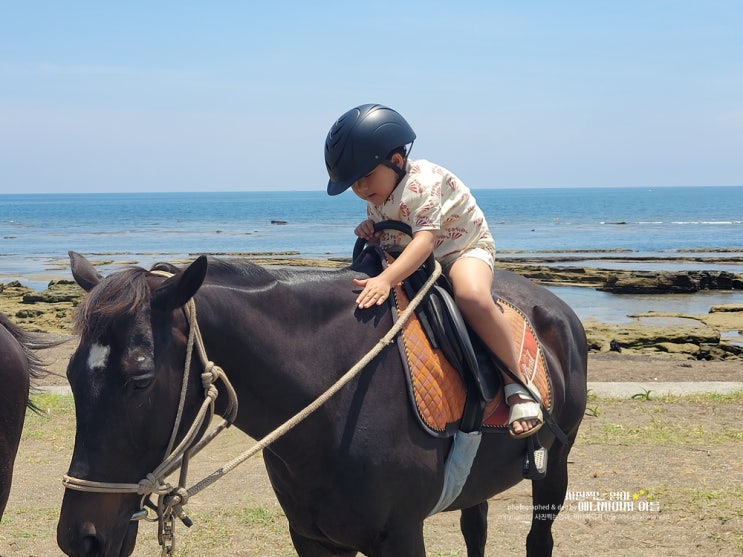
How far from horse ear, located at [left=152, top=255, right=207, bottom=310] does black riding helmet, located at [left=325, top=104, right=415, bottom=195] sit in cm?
96

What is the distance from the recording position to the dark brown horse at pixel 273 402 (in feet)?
7.80

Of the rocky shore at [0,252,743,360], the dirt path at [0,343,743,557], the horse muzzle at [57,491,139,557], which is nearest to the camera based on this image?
the horse muzzle at [57,491,139,557]

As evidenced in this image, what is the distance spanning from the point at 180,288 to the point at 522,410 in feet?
5.07

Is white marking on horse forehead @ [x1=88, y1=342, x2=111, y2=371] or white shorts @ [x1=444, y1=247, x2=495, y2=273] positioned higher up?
white shorts @ [x1=444, y1=247, x2=495, y2=273]

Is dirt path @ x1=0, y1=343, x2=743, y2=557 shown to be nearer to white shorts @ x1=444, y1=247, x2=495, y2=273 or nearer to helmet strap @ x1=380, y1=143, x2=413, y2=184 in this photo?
white shorts @ x1=444, y1=247, x2=495, y2=273

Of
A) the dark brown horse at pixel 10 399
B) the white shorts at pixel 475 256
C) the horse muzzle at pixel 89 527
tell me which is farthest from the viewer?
the dark brown horse at pixel 10 399

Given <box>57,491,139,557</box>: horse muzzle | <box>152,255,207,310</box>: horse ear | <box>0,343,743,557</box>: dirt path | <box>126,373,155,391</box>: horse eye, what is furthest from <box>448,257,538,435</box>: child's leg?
<box>0,343,743,557</box>: dirt path

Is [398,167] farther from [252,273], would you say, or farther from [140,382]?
[140,382]

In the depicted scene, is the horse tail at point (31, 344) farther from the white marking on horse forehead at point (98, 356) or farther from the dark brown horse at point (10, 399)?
the white marking on horse forehead at point (98, 356)

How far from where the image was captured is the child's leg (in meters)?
3.28

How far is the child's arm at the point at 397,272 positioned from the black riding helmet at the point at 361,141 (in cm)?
34

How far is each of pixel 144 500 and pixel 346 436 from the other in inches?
28.9

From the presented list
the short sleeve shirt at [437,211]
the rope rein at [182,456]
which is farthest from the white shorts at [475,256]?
the rope rein at [182,456]

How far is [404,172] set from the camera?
3.38 metres
